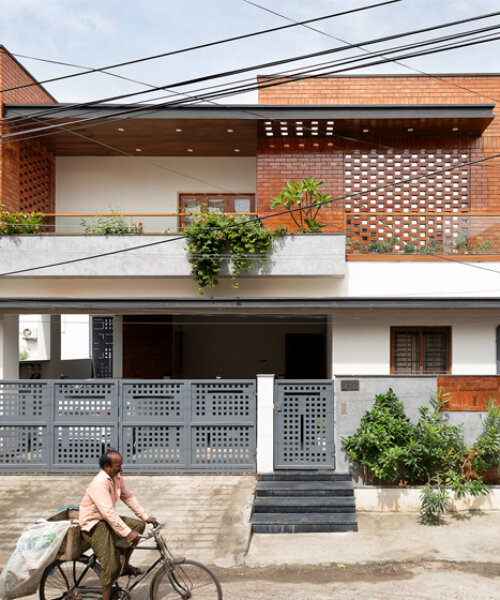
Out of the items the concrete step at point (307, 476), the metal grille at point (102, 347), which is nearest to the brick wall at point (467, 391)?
the concrete step at point (307, 476)

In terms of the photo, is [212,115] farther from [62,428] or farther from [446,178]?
[62,428]

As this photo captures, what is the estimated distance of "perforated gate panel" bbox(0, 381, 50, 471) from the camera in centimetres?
885

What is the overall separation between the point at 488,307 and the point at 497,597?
5467mm

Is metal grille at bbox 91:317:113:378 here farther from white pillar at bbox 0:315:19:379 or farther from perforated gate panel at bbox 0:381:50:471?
perforated gate panel at bbox 0:381:50:471

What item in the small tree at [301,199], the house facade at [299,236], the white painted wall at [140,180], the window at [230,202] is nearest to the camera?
the house facade at [299,236]

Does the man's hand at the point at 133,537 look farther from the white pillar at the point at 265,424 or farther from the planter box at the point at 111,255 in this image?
the planter box at the point at 111,255

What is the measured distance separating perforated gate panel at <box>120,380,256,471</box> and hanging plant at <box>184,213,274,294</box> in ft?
7.03

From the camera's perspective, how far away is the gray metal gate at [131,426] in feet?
28.8

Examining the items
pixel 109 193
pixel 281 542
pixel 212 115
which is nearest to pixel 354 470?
pixel 281 542

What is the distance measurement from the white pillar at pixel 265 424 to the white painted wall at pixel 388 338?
192cm

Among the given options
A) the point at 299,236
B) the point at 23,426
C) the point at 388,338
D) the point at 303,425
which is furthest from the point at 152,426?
the point at 388,338

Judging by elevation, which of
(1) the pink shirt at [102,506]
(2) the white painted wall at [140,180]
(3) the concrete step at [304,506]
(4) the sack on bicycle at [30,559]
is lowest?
(3) the concrete step at [304,506]

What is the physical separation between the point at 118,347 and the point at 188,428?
6.81 metres

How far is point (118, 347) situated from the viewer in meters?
15.0
